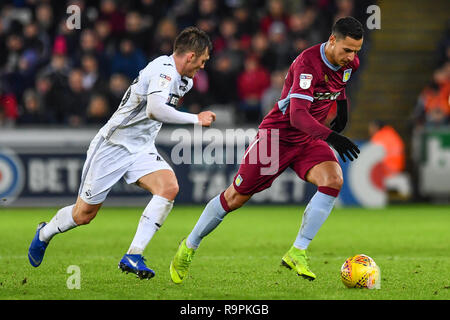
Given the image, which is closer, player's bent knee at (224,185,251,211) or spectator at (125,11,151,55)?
player's bent knee at (224,185,251,211)

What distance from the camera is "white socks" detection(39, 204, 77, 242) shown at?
764 cm

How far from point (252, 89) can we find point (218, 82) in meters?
0.65

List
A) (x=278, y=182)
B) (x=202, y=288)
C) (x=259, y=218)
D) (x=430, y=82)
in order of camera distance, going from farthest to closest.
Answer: (x=430, y=82) < (x=278, y=182) < (x=259, y=218) < (x=202, y=288)

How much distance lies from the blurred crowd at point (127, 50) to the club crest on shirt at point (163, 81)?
337 inches

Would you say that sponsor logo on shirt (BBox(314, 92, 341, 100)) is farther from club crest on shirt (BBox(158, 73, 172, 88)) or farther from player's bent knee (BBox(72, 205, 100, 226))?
player's bent knee (BBox(72, 205, 100, 226))

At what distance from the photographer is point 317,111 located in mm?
7539

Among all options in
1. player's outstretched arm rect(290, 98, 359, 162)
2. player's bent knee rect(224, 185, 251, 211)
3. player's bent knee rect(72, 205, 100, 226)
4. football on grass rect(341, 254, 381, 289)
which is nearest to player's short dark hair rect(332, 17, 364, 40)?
player's outstretched arm rect(290, 98, 359, 162)

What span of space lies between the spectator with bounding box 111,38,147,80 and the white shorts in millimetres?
8677

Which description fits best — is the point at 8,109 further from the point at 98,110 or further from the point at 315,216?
the point at 315,216

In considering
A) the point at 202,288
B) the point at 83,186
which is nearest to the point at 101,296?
the point at 202,288

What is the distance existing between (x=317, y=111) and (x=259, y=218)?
20.5 ft

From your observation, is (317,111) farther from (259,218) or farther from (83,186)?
(259,218)

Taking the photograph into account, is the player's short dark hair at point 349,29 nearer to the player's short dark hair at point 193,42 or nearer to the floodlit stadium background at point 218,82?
the player's short dark hair at point 193,42

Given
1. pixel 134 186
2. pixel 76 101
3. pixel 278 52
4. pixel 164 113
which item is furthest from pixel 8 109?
pixel 164 113
